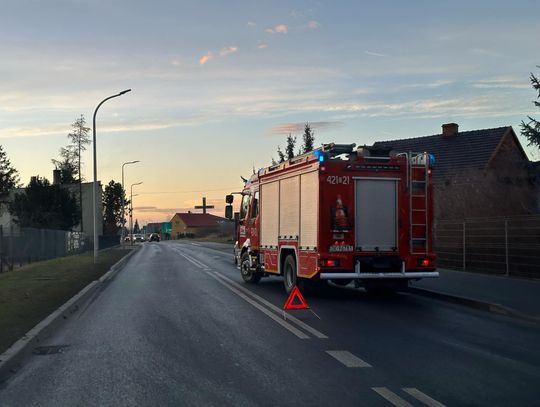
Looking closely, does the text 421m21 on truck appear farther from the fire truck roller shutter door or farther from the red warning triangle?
the red warning triangle

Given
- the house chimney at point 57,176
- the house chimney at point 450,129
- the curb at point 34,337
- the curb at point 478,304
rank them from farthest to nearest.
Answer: the house chimney at point 57,176 → the house chimney at point 450,129 → the curb at point 478,304 → the curb at point 34,337

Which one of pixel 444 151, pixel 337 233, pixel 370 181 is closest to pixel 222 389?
pixel 337 233

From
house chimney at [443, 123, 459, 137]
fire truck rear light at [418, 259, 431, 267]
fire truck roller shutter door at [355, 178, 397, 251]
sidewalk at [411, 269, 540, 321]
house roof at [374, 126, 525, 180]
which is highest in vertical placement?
house chimney at [443, 123, 459, 137]

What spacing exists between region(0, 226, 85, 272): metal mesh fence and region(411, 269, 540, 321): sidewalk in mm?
16432

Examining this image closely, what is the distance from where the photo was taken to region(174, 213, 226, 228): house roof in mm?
165750

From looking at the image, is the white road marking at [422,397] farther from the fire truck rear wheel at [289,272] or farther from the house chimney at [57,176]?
the house chimney at [57,176]

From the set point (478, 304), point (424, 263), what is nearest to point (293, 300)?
point (424, 263)

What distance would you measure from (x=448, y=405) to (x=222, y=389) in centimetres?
222

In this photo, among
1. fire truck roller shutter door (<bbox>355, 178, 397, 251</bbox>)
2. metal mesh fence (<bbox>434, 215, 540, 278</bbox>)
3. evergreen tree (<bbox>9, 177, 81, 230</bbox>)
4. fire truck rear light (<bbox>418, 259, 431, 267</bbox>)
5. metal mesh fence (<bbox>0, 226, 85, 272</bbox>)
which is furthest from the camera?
evergreen tree (<bbox>9, 177, 81, 230</bbox>)

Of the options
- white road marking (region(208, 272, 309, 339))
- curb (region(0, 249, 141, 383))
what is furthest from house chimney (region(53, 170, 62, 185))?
curb (region(0, 249, 141, 383))

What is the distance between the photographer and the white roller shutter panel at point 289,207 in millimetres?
14070

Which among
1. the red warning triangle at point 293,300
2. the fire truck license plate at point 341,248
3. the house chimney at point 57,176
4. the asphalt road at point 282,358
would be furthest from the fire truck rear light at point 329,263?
the house chimney at point 57,176

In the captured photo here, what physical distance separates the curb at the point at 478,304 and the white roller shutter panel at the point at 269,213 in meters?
3.72

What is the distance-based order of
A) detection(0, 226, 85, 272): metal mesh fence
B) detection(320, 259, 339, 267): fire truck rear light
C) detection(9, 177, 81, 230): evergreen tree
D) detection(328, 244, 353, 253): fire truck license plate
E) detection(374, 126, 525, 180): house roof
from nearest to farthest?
detection(320, 259, 339, 267): fire truck rear light → detection(328, 244, 353, 253): fire truck license plate → detection(0, 226, 85, 272): metal mesh fence → detection(374, 126, 525, 180): house roof → detection(9, 177, 81, 230): evergreen tree
